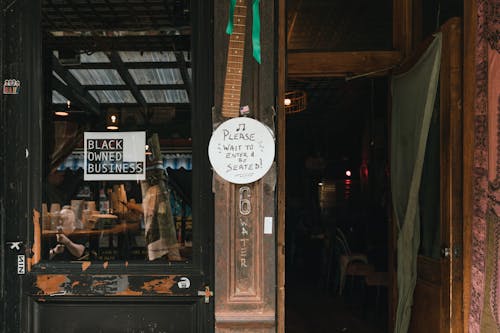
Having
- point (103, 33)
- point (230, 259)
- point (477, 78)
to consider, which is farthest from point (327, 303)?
point (103, 33)

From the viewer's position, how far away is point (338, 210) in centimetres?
1223

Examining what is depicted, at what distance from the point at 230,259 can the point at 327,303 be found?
3823mm

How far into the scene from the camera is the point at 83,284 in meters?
3.51

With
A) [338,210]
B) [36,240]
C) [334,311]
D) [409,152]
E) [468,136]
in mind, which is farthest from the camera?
[338,210]

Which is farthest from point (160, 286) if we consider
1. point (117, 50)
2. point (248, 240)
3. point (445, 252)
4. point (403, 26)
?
point (403, 26)

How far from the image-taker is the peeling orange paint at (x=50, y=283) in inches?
138

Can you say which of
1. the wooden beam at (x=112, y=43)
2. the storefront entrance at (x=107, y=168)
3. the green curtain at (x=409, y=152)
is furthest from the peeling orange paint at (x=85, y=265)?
the green curtain at (x=409, y=152)

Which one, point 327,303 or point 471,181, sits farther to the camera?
point 327,303

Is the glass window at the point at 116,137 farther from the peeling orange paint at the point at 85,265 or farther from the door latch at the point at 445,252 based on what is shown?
the door latch at the point at 445,252

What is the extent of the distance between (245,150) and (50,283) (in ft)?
5.84

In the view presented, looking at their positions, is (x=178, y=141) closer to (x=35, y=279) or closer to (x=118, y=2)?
(x=118, y=2)

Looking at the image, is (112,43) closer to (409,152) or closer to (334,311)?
(409,152)

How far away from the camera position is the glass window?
143 inches

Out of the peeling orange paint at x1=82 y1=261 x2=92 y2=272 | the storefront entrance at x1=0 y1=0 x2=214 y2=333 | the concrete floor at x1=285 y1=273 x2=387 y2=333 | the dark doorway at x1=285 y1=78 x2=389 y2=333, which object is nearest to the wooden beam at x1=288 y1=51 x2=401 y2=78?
the dark doorway at x1=285 y1=78 x2=389 y2=333
